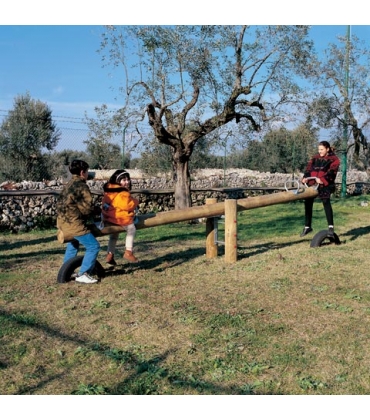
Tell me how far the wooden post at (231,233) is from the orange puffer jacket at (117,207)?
154 centimetres

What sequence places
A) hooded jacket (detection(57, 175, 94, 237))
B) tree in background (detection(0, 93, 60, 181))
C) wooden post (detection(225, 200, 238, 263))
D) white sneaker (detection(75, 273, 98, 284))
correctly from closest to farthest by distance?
1. hooded jacket (detection(57, 175, 94, 237))
2. white sneaker (detection(75, 273, 98, 284))
3. wooden post (detection(225, 200, 238, 263))
4. tree in background (detection(0, 93, 60, 181))

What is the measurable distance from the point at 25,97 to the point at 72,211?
13.8 metres

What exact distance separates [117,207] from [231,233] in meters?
1.76

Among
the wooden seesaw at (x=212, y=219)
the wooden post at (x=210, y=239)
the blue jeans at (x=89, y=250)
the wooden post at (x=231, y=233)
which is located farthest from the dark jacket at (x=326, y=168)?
the blue jeans at (x=89, y=250)

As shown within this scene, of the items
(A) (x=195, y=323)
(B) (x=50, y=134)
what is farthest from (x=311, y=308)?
(B) (x=50, y=134)

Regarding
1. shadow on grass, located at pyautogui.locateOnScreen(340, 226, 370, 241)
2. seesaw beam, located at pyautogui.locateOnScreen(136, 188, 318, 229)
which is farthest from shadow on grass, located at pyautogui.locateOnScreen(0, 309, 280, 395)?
shadow on grass, located at pyautogui.locateOnScreen(340, 226, 370, 241)

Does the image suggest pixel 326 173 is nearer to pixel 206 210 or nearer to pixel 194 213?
pixel 206 210

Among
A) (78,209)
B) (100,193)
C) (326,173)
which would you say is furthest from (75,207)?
(100,193)

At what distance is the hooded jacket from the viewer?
17.6ft

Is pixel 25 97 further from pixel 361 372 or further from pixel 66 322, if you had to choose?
pixel 361 372

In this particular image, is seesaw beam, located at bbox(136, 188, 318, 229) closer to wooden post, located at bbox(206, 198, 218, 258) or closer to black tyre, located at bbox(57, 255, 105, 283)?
wooden post, located at bbox(206, 198, 218, 258)

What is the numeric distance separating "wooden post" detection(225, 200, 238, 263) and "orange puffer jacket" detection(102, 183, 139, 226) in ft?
5.05

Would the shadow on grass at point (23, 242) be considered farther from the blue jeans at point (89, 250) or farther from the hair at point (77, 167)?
the hair at point (77, 167)

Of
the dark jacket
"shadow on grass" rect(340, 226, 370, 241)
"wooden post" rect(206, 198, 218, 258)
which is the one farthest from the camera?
"shadow on grass" rect(340, 226, 370, 241)
